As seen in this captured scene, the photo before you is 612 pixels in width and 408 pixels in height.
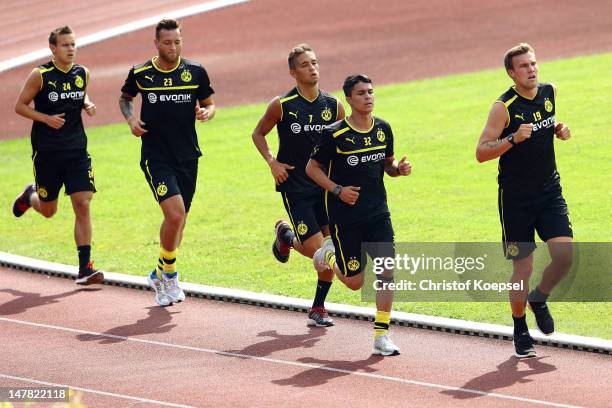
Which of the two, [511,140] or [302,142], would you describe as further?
[302,142]

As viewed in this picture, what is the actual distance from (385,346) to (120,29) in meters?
22.8

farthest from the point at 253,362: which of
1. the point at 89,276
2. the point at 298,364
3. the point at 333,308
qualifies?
the point at 89,276

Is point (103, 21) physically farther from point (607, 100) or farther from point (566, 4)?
point (607, 100)

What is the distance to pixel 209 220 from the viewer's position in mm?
16578

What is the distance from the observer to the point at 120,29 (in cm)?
3216

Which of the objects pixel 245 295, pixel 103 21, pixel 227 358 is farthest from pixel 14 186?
pixel 103 21

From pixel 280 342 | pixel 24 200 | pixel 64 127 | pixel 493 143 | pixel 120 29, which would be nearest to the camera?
pixel 493 143

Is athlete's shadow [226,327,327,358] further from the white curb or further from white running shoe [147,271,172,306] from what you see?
white running shoe [147,271,172,306]

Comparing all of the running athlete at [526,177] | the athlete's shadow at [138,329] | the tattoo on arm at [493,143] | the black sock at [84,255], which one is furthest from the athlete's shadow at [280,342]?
the black sock at [84,255]

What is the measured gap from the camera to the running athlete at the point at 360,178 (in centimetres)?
1056

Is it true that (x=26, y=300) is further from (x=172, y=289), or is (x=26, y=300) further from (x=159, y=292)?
(x=172, y=289)

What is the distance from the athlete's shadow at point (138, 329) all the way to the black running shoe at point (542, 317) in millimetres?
3299

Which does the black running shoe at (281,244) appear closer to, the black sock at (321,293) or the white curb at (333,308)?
the white curb at (333,308)

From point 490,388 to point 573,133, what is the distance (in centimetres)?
1064
